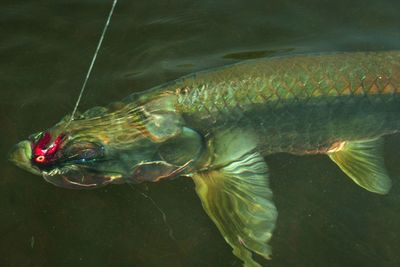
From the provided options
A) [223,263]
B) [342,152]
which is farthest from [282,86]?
[223,263]

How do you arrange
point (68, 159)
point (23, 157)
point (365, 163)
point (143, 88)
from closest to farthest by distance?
point (68, 159) < point (23, 157) < point (365, 163) < point (143, 88)

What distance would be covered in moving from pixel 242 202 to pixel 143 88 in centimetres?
124

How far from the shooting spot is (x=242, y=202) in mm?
3301

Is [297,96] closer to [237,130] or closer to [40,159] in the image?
[237,130]

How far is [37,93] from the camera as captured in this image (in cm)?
402

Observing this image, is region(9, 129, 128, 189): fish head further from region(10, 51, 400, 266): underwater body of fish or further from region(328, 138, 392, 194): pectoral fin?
region(328, 138, 392, 194): pectoral fin

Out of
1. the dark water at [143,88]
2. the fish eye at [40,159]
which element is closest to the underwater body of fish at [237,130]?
the fish eye at [40,159]

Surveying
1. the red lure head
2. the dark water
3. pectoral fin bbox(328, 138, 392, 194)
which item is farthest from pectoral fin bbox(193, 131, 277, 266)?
the red lure head

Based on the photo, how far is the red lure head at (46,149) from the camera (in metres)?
3.08

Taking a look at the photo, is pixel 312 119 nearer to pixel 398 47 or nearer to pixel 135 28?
pixel 398 47

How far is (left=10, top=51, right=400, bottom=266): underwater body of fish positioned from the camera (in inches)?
125

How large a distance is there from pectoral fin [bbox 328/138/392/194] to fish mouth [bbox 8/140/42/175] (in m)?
1.92

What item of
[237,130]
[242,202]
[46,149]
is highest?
[46,149]

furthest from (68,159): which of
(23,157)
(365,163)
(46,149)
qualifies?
(365,163)
